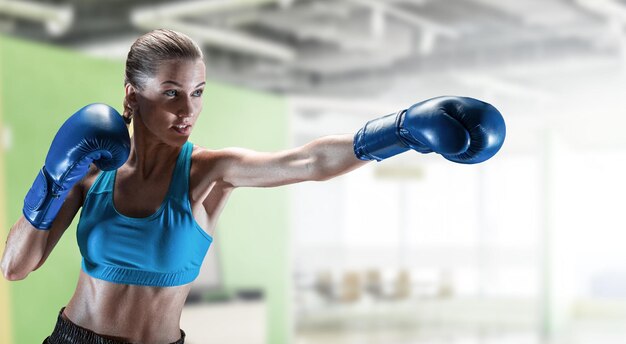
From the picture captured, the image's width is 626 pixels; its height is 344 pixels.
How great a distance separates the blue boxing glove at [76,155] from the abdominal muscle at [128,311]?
197mm

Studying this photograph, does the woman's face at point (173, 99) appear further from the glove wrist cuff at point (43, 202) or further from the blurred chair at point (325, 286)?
the blurred chair at point (325, 286)

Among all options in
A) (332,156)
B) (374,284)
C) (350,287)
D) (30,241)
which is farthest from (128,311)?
(374,284)

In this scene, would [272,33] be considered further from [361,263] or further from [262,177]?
[361,263]

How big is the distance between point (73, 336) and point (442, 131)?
948 mm

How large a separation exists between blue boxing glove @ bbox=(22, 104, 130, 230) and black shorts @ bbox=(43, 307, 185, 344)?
243 mm

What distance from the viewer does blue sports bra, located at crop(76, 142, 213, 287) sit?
1810 millimetres

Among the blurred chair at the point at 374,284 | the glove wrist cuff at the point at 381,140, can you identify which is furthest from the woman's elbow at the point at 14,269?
the blurred chair at the point at 374,284

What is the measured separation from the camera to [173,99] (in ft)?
5.85

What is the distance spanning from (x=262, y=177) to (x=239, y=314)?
16.3 feet

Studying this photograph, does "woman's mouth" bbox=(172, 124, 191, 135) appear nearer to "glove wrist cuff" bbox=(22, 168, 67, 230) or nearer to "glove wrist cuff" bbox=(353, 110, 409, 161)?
"glove wrist cuff" bbox=(22, 168, 67, 230)

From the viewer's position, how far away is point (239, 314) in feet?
21.8

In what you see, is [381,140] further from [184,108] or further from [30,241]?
Result: [30,241]

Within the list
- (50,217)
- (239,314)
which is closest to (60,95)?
(239,314)

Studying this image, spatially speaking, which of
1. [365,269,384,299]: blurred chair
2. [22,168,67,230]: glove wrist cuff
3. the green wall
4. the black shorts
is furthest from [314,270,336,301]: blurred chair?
[22,168,67,230]: glove wrist cuff
